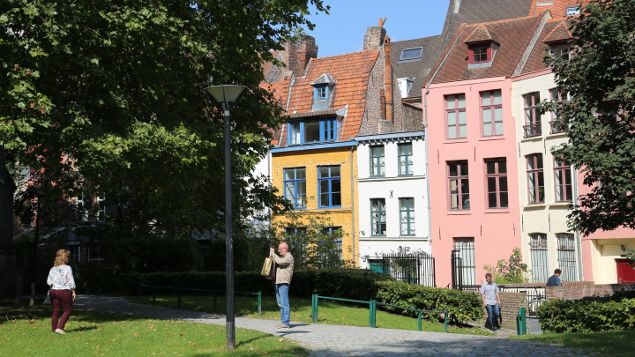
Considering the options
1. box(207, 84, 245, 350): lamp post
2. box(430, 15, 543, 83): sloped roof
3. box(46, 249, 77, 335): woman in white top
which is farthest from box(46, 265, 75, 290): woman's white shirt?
box(430, 15, 543, 83): sloped roof

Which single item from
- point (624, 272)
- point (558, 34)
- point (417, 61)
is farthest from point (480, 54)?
point (417, 61)

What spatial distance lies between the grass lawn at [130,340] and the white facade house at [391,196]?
24551mm

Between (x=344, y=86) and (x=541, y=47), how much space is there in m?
12.2

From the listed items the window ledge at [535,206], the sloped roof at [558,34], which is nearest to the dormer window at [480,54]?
the sloped roof at [558,34]

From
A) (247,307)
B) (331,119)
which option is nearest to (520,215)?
(331,119)

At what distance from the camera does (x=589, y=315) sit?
58.7 feet

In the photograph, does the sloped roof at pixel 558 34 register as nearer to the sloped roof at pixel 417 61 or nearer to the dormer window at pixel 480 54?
the dormer window at pixel 480 54

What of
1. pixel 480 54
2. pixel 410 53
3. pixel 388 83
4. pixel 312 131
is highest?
pixel 410 53

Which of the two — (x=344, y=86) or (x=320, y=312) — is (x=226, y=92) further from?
(x=344, y=86)

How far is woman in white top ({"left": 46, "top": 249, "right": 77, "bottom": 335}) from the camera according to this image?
15.5 meters

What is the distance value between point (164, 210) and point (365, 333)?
27.3ft

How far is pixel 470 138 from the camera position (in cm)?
3919

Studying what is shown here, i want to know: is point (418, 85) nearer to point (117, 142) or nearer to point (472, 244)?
point (472, 244)

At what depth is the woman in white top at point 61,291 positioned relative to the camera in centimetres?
1553
